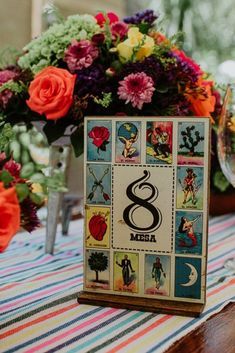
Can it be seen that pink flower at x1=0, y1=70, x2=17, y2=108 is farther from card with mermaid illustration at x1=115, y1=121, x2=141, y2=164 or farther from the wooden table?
the wooden table

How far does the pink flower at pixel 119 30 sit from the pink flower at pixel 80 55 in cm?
6

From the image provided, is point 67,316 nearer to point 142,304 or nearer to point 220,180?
point 142,304

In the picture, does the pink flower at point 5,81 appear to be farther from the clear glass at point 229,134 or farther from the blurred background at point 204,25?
the blurred background at point 204,25

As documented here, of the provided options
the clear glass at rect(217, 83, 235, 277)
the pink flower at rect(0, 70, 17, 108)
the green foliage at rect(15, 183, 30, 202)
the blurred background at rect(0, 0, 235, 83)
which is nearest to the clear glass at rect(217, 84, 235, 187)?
the clear glass at rect(217, 83, 235, 277)

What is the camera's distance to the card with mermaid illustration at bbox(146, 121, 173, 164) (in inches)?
28.1

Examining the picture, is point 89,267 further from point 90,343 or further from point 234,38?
point 234,38

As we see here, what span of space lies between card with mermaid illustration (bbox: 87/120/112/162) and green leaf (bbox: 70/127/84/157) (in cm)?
16

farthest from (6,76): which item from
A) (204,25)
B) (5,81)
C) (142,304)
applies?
(204,25)

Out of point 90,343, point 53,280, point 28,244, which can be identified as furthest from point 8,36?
point 90,343

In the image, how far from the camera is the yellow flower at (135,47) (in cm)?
92

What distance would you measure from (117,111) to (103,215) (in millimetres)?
226

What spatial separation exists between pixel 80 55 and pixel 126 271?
1.19 feet

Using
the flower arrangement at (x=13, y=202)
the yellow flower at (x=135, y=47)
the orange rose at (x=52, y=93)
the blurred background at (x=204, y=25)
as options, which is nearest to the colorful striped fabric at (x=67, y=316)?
the flower arrangement at (x=13, y=202)

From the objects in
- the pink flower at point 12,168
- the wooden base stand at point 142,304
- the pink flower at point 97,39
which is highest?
the pink flower at point 97,39
